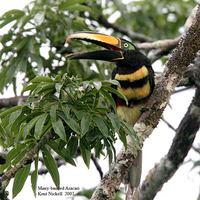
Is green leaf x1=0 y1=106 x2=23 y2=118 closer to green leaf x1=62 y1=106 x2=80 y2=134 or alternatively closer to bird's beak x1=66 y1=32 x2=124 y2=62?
green leaf x1=62 y1=106 x2=80 y2=134

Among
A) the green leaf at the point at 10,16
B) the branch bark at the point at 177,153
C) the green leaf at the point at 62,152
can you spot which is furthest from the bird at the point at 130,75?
the green leaf at the point at 62,152

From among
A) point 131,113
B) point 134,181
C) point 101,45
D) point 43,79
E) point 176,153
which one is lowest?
point 134,181

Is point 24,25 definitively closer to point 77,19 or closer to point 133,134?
point 77,19

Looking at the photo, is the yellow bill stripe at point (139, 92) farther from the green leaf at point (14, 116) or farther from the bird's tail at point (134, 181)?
the green leaf at point (14, 116)

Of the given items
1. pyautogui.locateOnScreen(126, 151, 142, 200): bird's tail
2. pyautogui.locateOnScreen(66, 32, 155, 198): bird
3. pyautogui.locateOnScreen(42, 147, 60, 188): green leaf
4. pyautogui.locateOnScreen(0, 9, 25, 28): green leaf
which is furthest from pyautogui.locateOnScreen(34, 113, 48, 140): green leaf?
pyautogui.locateOnScreen(0, 9, 25, 28): green leaf

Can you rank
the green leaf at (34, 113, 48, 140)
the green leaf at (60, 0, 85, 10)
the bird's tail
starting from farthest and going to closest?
the green leaf at (60, 0, 85, 10), the bird's tail, the green leaf at (34, 113, 48, 140)

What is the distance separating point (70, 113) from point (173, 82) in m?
0.78

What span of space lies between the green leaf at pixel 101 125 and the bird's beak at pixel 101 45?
1.04 m

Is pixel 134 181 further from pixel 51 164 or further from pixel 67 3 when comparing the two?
pixel 67 3

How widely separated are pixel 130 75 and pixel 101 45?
354mm

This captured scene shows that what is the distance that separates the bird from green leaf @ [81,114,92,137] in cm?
134

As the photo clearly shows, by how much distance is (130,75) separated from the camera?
477cm

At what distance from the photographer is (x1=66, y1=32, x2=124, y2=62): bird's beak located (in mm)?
4234

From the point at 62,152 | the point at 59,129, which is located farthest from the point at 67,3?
the point at 59,129
